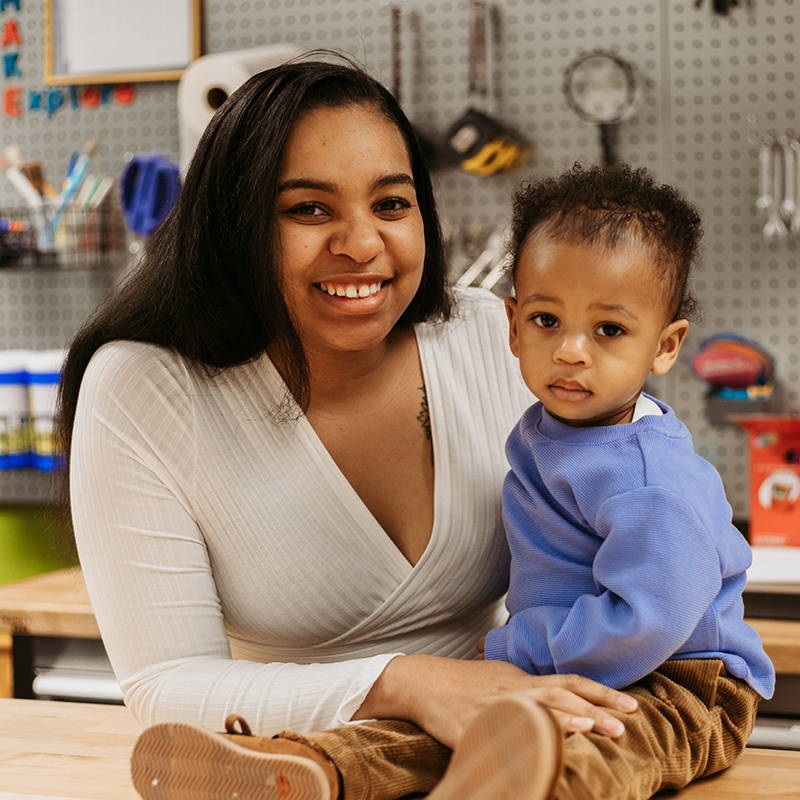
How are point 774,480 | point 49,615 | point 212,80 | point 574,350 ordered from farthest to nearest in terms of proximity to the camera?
point 212,80
point 774,480
point 49,615
point 574,350

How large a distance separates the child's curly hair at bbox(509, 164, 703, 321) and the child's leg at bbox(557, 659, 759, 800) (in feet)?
1.29

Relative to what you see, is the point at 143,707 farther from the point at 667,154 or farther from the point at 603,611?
the point at 667,154

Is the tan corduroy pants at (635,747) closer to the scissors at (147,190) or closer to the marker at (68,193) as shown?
the scissors at (147,190)

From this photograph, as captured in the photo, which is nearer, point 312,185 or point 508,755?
point 508,755

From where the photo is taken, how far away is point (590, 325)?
3.32ft

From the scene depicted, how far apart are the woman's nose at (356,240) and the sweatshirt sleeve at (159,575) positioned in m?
0.26

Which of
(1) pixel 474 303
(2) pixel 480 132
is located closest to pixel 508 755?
(1) pixel 474 303

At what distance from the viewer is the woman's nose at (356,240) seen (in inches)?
43.8

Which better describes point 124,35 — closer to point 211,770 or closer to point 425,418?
point 425,418

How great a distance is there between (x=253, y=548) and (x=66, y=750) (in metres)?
0.32

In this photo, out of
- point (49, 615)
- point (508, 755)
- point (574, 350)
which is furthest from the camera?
point (49, 615)

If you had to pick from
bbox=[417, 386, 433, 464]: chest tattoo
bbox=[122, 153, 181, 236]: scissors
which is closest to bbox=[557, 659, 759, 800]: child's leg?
bbox=[417, 386, 433, 464]: chest tattoo

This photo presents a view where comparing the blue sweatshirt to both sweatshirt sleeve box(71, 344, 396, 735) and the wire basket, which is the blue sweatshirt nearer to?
sweatshirt sleeve box(71, 344, 396, 735)

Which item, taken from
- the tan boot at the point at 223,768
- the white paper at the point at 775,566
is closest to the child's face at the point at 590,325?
the tan boot at the point at 223,768
